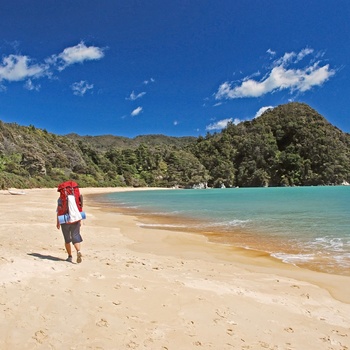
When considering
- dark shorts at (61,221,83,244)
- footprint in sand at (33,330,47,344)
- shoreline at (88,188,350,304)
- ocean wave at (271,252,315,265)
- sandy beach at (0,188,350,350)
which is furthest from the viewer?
ocean wave at (271,252,315,265)

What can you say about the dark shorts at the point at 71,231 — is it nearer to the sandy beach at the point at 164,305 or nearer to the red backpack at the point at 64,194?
the red backpack at the point at 64,194

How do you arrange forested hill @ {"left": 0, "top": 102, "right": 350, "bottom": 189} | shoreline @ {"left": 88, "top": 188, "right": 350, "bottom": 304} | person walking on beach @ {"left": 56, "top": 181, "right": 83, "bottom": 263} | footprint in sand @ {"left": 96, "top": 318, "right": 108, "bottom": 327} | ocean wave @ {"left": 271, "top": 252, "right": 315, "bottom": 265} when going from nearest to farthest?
footprint in sand @ {"left": 96, "top": 318, "right": 108, "bottom": 327}
shoreline @ {"left": 88, "top": 188, "right": 350, "bottom": 304}
person walking on beach @ {"left": 56, "top": 181, "right": 83, "bottom": 263}
ocean wave @ {"left": 271, "top": 252, "right": 315, "bottom": 265}
forested hill @ {"left": 0, "top": 102, "right": 350, "bottom": 189}

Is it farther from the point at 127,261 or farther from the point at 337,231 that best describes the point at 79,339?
the point at 337,231

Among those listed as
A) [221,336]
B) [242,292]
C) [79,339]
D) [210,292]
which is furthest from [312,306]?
[79,339]

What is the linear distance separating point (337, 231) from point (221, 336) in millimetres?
10236

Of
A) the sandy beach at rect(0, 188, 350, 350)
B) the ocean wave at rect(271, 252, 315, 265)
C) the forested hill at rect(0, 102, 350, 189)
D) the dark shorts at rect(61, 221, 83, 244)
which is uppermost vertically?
the forested hill at rect(0, 102, 350, 189)

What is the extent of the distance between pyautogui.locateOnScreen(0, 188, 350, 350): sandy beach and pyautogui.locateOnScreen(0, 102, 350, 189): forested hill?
248 feet

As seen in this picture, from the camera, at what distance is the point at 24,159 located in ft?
207

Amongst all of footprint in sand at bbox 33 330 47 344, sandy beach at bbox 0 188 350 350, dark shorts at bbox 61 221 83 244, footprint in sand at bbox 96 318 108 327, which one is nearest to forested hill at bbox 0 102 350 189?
dark shorts at bbox 61 221 83 244

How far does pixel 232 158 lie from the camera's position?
408 ft

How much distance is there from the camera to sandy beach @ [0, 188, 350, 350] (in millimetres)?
3201

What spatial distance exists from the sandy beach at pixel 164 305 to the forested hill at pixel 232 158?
7570 centimetres

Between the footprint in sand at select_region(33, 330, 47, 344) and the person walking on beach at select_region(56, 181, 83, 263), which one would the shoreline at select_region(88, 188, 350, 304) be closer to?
the person walking on beach at select_region(56, 181, 83, 263)

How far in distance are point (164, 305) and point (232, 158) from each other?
402 feet
